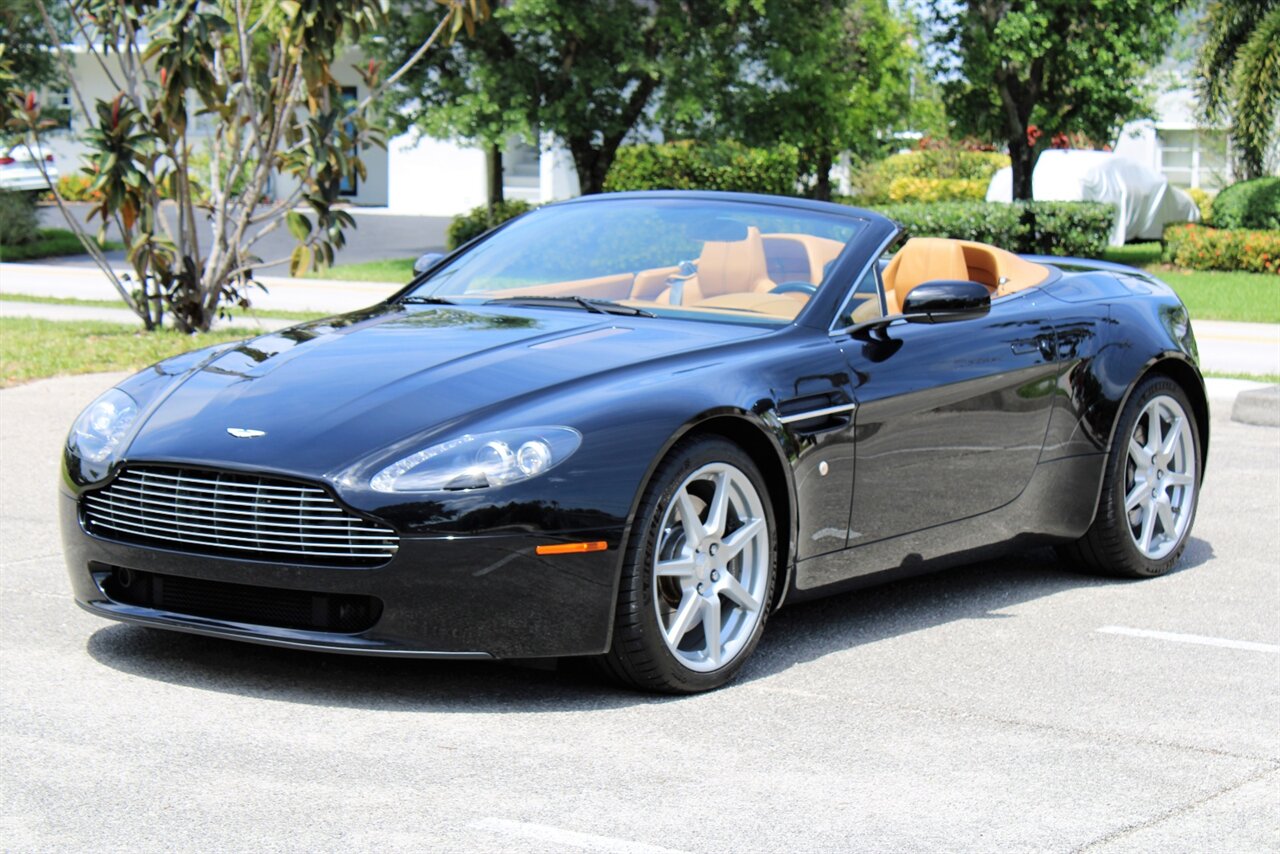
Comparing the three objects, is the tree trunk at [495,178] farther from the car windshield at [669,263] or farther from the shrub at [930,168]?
the car windshield at [669,263]

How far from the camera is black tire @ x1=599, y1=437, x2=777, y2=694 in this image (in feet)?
15.8

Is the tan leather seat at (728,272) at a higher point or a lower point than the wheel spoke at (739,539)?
higher

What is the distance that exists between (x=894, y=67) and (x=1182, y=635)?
28.7 m

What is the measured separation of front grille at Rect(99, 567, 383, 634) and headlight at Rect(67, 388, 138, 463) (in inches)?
15.2

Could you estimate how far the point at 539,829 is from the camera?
3.87 meters

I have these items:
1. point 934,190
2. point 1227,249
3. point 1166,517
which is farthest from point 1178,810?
point 934,190

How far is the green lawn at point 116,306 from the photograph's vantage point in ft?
54.7

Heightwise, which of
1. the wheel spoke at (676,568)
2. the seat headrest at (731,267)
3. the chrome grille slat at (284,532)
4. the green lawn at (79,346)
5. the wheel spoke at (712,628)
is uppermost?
the seat headrest at (731,267)

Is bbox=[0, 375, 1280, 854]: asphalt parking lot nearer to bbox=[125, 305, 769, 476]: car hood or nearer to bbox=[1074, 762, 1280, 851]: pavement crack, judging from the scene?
bbox=[1074, 762, 1280, 851]: pavement crack

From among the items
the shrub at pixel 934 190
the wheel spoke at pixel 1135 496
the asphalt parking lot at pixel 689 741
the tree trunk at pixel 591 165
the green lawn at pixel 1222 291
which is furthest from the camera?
the shrub at pixel 934 190

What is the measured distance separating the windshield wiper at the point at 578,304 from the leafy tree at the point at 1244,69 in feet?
68.0

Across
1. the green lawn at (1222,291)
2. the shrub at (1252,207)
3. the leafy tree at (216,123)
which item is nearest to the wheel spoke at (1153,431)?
the leafy tree at (216,123)

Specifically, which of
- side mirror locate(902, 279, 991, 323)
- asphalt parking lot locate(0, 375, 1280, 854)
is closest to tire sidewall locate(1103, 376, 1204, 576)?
asphalt parking lot locate(0, 375, 1280, 854)

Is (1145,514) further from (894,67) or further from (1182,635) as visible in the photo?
(894,67)
